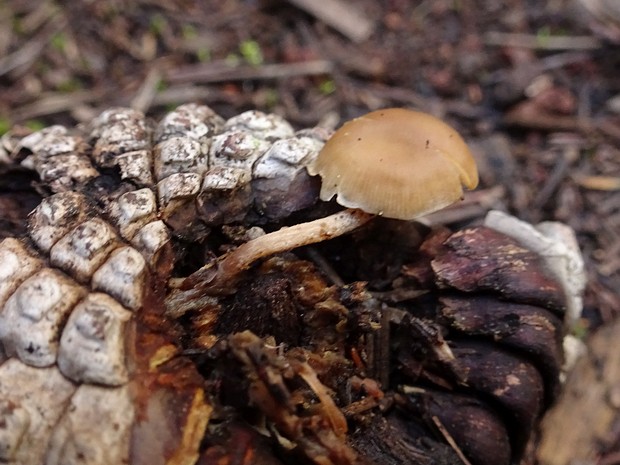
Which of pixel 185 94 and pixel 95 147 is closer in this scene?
pixel 95 147

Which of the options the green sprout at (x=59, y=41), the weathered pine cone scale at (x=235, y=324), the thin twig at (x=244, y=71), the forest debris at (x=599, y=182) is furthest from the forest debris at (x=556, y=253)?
the green sprout at (x=59, y=41)

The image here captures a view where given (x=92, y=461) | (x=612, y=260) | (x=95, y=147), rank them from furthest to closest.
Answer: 1. (x=612, y=260)
2. (x=95, y=147)
3. (x=92, y=461)

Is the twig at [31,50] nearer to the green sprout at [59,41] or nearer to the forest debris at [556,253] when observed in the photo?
the green sprout at [59,41]

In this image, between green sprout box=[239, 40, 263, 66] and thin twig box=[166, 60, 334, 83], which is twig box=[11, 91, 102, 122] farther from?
green sprout box=[239, 40, 263, 66]

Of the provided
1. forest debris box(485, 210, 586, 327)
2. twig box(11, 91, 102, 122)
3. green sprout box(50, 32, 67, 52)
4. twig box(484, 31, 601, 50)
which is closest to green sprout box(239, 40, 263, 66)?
twig box(11, 91, 102, 122)

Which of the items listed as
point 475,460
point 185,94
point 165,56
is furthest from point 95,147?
point 165,56

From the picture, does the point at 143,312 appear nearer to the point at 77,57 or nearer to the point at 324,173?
the point at 324,173

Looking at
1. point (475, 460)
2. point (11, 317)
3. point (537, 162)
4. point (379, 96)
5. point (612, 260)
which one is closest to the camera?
point (11, 317)

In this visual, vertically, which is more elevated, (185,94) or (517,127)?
(185,94)
